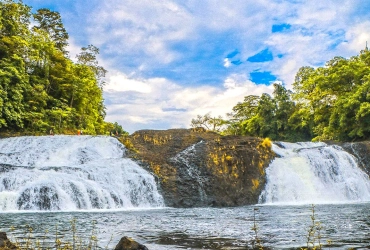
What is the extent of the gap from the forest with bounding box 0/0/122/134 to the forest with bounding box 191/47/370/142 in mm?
21884

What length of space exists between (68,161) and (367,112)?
22.3 m

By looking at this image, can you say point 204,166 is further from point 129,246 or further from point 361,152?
point 129,246

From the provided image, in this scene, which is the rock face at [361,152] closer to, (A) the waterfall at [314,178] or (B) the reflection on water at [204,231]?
(A) the waterfall at [314,178]

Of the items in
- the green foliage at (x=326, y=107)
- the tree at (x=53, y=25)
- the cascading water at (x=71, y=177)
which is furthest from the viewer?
the tree at (x=53, y=25)

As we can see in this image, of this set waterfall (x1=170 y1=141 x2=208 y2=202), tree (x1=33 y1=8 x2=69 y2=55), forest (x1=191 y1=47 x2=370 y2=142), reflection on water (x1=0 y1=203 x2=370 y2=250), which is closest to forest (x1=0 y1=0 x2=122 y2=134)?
tree (x1=33 y1=8 x2=69 y2=55)

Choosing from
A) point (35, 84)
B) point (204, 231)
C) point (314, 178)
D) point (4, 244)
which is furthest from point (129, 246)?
point (35, 84)

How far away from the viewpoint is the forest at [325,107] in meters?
30.9

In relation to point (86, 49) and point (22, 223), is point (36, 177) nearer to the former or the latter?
point (22, 223)

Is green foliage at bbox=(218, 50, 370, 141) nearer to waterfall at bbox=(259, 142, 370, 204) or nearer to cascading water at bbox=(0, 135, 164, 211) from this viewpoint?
waterfall at bbox=(259, 142, 370, 204)

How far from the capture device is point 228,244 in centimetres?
667

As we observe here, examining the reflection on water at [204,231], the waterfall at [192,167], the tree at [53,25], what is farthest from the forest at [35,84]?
the reflection on water at [204,231]

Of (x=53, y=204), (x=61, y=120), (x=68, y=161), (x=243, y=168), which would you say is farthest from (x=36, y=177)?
(x=61, y=120)

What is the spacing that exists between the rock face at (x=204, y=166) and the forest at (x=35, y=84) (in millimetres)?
10426

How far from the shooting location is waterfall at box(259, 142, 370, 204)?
19.1m
